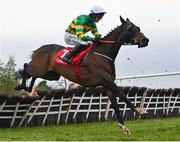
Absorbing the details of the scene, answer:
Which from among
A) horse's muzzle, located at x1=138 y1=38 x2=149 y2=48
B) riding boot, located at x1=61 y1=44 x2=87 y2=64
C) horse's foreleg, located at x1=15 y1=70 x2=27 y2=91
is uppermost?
Answer: horse's muzzle, located at x1=138 y1=38 x2=149 y2=48

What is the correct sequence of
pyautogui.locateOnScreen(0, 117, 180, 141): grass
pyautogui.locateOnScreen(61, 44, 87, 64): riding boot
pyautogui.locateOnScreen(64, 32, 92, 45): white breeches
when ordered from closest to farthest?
pyautogui.locateOnScreen(0, 117, 180, 141): grass, pyautogui.locateOnScreen(61, 44, 87, 64): riding boot, pyautogui.locateOnScreen(64, 32, 92, 45): white breeches

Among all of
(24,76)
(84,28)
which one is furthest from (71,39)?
(24,76)

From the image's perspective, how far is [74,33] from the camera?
9430mm

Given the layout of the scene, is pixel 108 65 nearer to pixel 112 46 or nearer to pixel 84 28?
pixel 112 46

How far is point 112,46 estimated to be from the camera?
28.8 feet

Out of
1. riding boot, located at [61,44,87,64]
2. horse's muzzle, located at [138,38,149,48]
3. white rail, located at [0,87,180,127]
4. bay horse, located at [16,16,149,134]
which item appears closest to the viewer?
bay horse, located at [16,16,149,134]

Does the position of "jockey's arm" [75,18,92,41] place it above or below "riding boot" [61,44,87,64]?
above

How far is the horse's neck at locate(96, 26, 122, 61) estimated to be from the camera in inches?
342

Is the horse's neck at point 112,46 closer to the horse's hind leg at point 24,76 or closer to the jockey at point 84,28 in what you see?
the jockey at point 84,28

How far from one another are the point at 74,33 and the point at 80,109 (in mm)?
2808

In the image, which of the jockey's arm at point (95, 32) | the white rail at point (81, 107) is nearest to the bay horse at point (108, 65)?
the jockey's arm at point (95, 32)

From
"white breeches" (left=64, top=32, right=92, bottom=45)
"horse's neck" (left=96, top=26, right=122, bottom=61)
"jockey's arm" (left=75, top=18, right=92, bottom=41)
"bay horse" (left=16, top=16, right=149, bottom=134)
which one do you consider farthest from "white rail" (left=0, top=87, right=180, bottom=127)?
"horse's neck" (left=96, top=26, right=122, bottom=61)

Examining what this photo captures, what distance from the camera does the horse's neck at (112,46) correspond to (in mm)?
8695

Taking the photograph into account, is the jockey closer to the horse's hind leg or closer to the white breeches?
the white breeches
